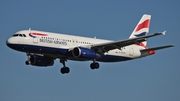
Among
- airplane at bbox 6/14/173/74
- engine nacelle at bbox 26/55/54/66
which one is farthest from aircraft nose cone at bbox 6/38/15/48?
engine nacelle at bbox 26/55/54/66

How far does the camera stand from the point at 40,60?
80375 mm

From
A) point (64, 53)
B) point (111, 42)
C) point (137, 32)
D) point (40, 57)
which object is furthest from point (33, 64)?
point (137, 32)

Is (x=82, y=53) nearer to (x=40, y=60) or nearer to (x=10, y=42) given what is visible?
(x=40, y=60)

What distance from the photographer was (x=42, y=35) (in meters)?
74.3

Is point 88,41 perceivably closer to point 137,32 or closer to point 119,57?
point 119,57

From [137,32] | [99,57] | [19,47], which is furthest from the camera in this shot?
[137,32]

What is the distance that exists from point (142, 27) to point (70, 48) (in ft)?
65.4

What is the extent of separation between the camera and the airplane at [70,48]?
7338 cm

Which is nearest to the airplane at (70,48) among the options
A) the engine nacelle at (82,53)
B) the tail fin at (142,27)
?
the engine nacelle at (82,53)

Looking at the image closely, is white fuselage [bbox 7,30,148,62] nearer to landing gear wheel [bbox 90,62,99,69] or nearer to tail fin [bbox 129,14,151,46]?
landing gear wheel [bbox 90,62,99,69]

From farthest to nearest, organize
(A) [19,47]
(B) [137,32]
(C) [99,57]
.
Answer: (B) [137,32] → (C) [99,57] → (A) [19,47]

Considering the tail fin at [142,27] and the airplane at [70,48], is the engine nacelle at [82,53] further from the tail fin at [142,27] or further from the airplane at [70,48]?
the tail fin at [142,27]

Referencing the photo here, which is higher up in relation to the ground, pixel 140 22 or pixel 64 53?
pixel 140 22

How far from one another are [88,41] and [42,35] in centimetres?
804
